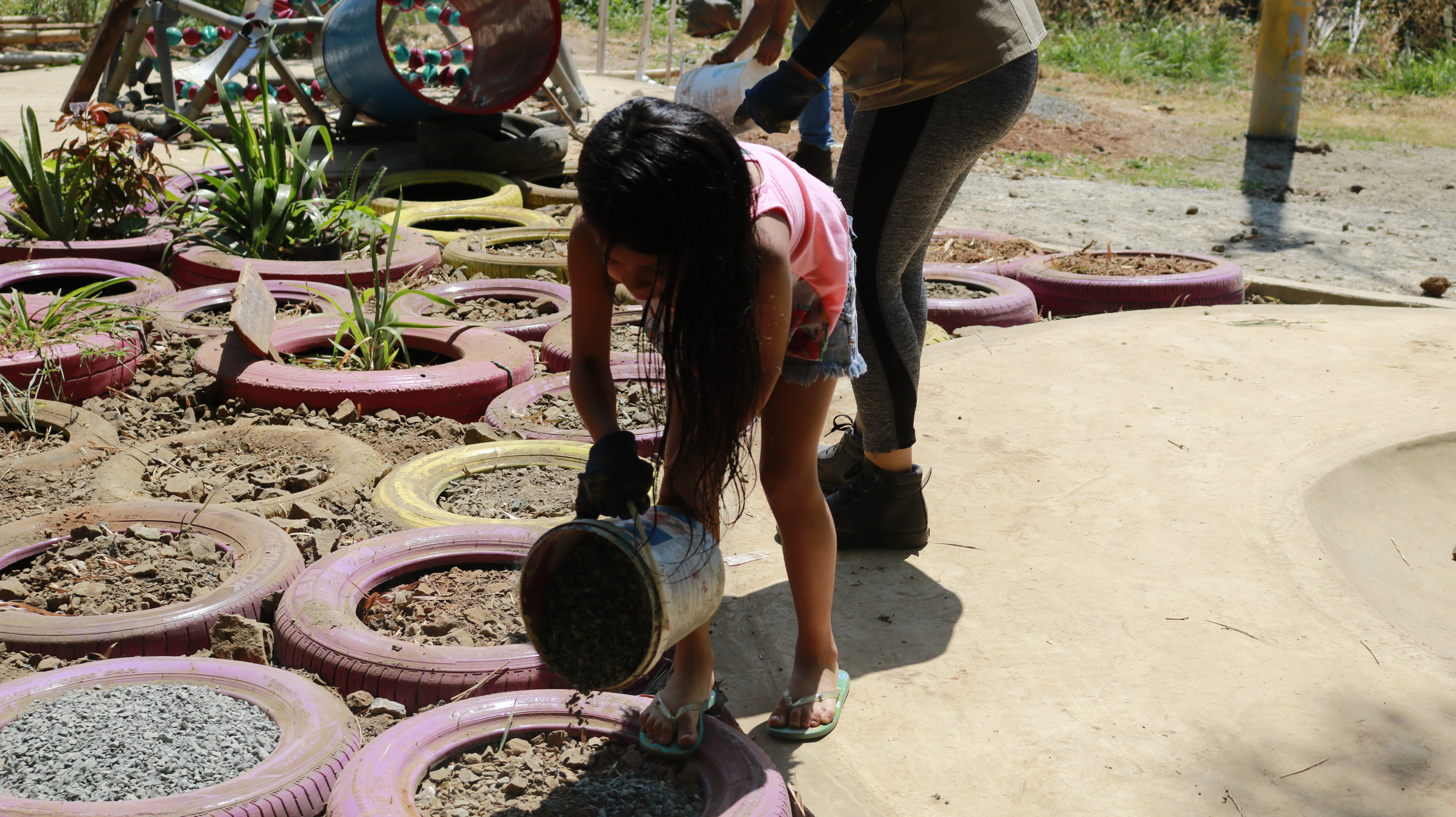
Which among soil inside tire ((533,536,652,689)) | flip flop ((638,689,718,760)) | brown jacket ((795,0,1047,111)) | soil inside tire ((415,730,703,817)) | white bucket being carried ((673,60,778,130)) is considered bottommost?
soil inside tire ((415,730,703,817))

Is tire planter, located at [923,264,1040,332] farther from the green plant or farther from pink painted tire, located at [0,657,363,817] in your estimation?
the green plant

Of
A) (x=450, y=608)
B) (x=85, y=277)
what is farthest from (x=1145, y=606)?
(x=85, y=277)

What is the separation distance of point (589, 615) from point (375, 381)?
200 centimetres

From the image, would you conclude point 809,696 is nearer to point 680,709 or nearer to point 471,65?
point 680,709

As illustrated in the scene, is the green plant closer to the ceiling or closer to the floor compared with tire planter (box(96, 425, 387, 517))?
closer to the ceiling

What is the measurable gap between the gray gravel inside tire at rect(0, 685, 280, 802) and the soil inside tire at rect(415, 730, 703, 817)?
1.00ft

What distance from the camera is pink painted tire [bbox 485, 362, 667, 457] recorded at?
10.8 feet

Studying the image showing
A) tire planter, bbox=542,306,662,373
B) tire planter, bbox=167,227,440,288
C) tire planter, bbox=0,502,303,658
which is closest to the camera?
tire planter, bbox=0,502,303,658

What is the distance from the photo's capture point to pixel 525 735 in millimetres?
1946

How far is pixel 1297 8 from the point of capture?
387 inches

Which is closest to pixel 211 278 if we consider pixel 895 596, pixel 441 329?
pixel 441 329

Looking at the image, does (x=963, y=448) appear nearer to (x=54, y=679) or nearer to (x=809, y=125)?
(x=54, y=679)

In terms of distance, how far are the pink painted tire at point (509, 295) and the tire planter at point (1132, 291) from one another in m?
2.10

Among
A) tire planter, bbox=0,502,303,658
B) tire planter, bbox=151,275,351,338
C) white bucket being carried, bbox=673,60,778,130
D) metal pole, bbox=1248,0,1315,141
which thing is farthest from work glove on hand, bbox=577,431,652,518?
metal pole, bbox=1248,0,1315,141
